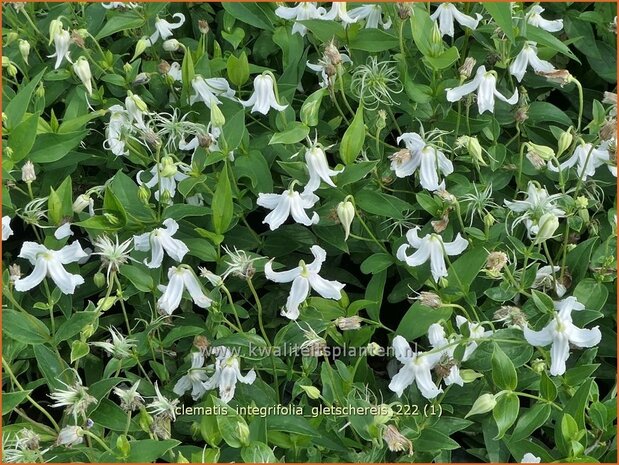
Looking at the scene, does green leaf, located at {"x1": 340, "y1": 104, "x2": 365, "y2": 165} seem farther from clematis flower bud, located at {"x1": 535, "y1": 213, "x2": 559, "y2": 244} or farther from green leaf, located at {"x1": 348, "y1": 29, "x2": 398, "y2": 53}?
clematis flower bud, located at {"x1": 535, "y1": 213, "x2": 559, "y2": 244}

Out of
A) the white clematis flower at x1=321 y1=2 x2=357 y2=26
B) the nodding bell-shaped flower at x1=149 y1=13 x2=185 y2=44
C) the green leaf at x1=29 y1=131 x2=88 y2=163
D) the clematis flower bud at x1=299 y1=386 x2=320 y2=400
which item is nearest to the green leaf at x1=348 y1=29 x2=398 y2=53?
the white clematis flower at x1=321 y1=2 x2=357 y2=26

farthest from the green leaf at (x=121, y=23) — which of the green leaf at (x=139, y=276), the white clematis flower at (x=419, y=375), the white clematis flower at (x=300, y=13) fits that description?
the white clematis flower at (x=419, y=375)

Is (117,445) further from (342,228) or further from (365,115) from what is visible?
(365,115)

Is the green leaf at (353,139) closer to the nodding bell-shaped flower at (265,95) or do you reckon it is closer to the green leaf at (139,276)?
the nodding bell-shaped flower at (265,95)

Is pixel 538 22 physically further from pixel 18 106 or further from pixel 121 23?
pixel 18 106

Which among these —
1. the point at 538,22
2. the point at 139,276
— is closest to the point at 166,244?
the point at 139,276
